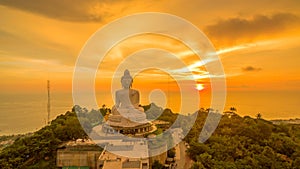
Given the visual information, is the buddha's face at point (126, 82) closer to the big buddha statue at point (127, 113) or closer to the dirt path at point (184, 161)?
the big buddha statue at point (127, 113)

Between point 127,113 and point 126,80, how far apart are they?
2708 mm

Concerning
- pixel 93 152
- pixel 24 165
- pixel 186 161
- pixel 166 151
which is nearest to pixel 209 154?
pixel 186 161

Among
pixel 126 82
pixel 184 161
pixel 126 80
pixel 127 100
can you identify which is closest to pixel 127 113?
pixel 127 100

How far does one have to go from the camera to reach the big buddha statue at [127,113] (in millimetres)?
17484

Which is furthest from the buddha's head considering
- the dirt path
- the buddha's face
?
the dirt path

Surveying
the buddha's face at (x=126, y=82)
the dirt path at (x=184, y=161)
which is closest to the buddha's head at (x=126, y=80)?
the buddha's face at (x=126, y=82)

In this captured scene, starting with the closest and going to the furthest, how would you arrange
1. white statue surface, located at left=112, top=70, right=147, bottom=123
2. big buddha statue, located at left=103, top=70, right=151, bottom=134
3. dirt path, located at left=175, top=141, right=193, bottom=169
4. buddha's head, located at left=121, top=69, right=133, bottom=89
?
dirt path, located at left=175, top=141, right=193, bottom=169, big buddha statue, located at left=103, top=70, right=151, bottom=134, white statue surface, located at left=112, top=70, right=147, bottom=123, buddha's head, located at left=121, top=69, right=133, bottom=89

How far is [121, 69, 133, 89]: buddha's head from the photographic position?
20.2 meters

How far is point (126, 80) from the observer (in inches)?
798

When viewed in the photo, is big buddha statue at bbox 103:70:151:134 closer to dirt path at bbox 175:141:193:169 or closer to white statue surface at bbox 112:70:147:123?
white statue surface at bbox 112:70:147:123

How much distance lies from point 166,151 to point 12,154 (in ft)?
31.1

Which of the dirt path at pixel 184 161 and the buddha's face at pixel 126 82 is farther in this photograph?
the buddha's face at pixel 126 82

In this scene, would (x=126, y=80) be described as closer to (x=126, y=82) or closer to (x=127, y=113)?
(x=126, y=82)

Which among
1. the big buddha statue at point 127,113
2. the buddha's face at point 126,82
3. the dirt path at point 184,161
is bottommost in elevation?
the dirt path at point 184,161
